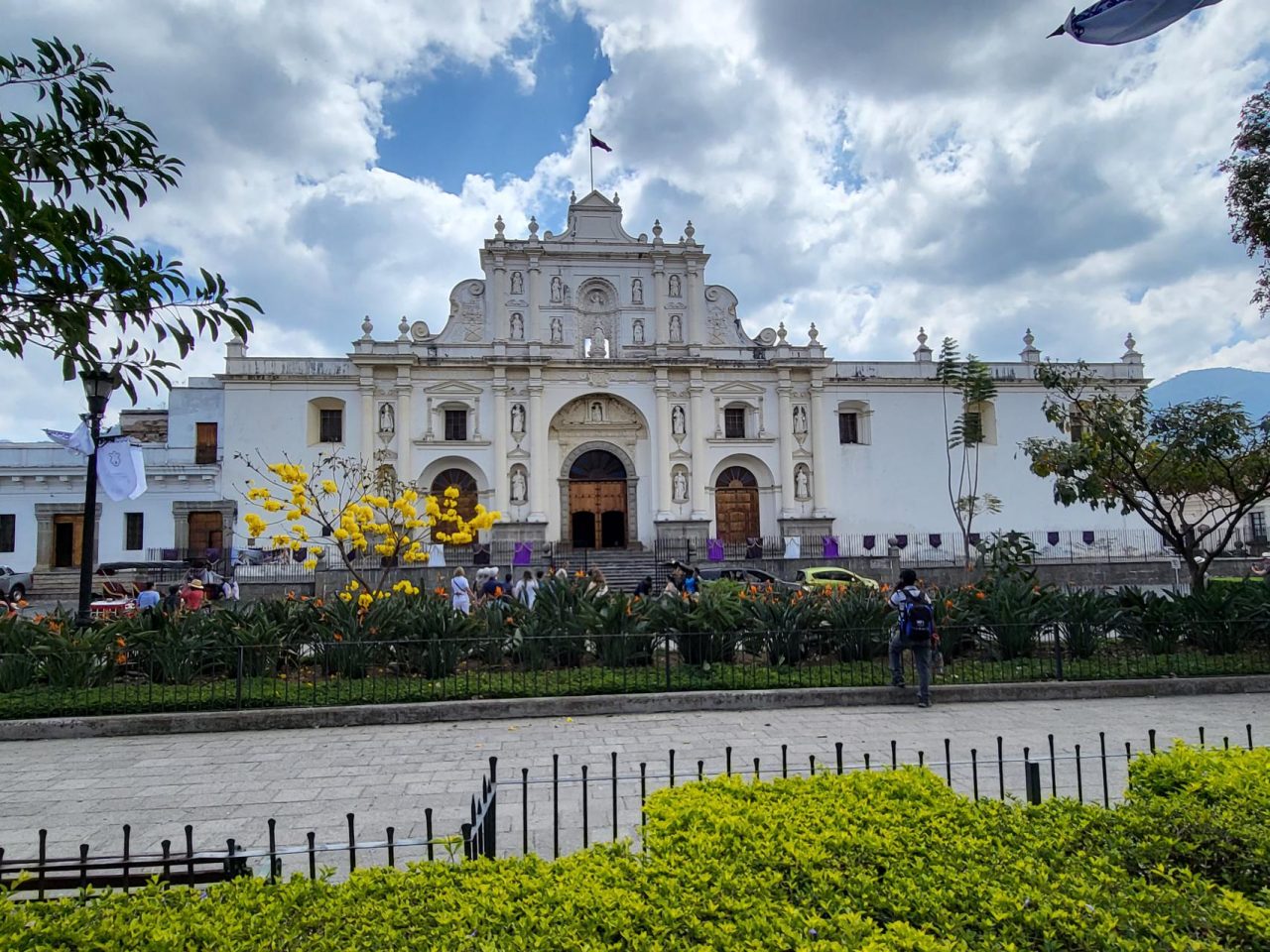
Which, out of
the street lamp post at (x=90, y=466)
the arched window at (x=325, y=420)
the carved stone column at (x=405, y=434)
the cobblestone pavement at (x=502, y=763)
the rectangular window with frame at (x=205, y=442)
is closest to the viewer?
the cobblestone pavement at (x=502, y=763)

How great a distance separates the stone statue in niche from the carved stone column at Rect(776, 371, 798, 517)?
0.73ft

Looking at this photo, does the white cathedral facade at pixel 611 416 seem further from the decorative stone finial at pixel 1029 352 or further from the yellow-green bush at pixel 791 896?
the yellow-green bush at pixel 791 896

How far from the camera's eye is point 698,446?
2694cm

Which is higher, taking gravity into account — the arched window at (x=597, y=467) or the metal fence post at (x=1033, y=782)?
the arched window at (x=597, y=467)

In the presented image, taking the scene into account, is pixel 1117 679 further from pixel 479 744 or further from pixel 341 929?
pixel 341 929

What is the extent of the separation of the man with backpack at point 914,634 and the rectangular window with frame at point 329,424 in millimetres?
22319

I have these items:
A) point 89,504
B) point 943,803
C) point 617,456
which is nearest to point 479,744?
point 943,803

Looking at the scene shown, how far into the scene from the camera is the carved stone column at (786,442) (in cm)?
2728

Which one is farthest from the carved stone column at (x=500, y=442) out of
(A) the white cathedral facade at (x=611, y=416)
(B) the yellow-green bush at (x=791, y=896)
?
(B) the yellow-green bush at (x=791, y=896)

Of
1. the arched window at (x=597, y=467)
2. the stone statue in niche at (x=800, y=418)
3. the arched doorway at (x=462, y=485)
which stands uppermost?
the stone statue in niche at (x=800, y=418)

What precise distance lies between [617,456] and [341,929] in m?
25.5

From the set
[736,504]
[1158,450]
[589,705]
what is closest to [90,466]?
[589,705]

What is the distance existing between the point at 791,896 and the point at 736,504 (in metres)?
25.5

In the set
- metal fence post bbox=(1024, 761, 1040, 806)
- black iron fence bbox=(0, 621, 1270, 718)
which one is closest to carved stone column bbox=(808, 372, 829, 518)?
black iron fence bbox=(0, 621, 1270, 718)
